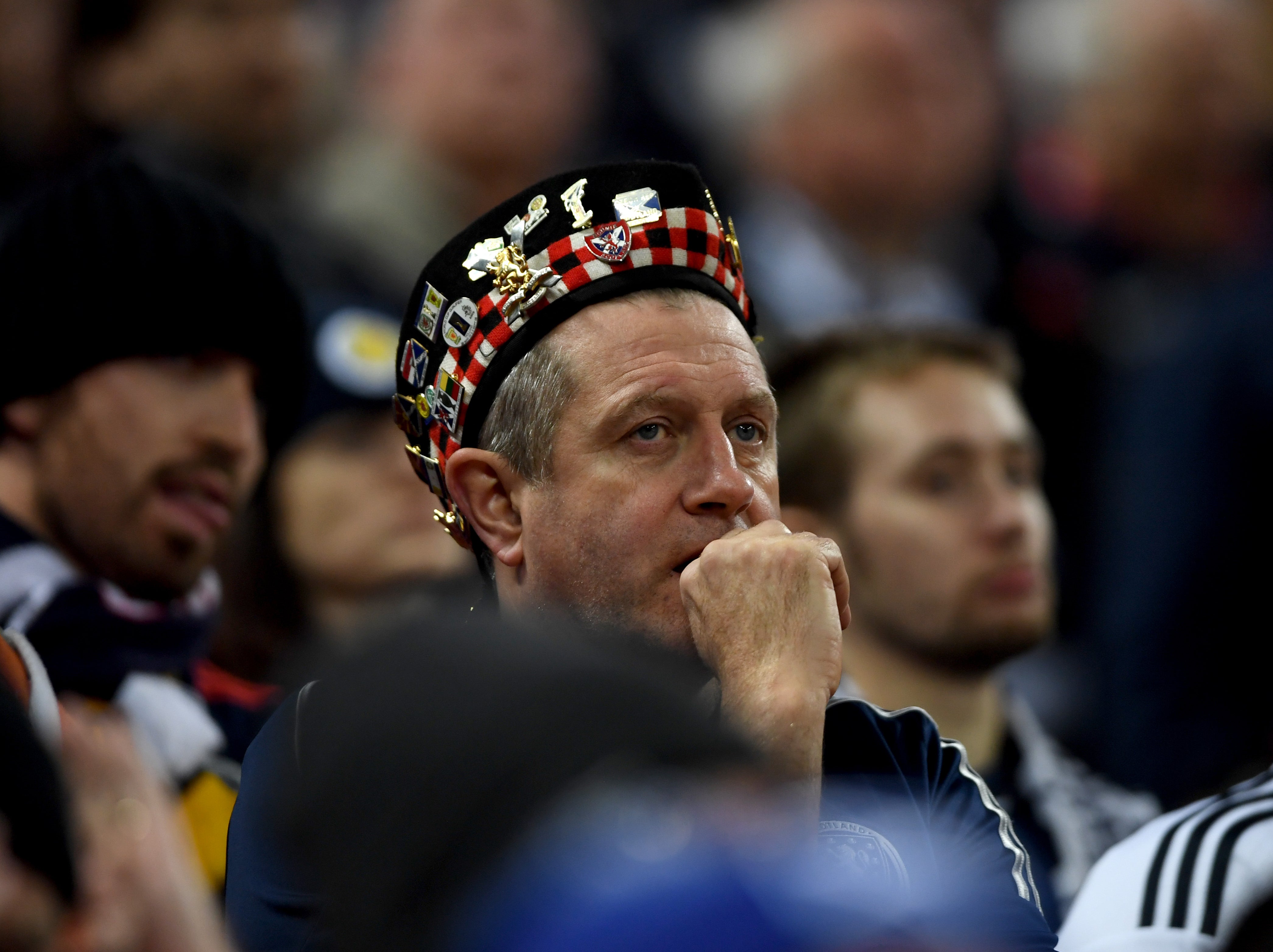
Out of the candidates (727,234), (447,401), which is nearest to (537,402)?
(447,401)

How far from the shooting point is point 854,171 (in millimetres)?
7480

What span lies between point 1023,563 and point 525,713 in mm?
3314

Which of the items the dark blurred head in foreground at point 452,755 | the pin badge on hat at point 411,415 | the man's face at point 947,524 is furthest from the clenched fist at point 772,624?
the man's face at point 947,524

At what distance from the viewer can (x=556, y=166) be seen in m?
7.30

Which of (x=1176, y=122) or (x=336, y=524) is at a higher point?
(x=1176, y=122)

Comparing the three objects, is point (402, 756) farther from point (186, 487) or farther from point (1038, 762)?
point (1038, 762)

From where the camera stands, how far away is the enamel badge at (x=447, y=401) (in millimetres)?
3182

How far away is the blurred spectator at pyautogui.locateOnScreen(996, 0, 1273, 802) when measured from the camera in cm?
562

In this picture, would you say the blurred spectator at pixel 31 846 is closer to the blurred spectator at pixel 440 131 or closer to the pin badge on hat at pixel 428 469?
the pin badge on hat at pixel 428 469

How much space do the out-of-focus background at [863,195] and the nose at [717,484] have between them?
4.23 ft

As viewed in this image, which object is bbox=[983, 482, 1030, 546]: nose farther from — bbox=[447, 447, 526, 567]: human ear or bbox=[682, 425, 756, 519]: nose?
bbox=[447, 447, 526, 567]: human ear

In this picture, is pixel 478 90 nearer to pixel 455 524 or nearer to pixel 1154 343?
pixel 1154 343

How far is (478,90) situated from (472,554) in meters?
2.99

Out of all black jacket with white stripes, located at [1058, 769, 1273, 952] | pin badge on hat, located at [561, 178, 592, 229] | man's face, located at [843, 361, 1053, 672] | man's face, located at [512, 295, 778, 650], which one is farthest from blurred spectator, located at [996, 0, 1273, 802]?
pin badge on hat, located at [561, 178, 592, 229]
